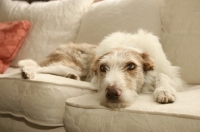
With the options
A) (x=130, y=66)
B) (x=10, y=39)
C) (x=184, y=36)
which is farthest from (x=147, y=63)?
(x=10, y=39)

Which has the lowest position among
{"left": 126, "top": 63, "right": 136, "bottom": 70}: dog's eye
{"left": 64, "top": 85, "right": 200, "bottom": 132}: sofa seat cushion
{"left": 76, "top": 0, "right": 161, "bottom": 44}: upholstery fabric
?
{"left": 64, "top": 85, "right": 200, "bottom": 132}: sofa seat cushion

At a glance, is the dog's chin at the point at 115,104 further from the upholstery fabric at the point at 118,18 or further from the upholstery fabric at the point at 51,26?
the upholstery fabric at the point at 51,26

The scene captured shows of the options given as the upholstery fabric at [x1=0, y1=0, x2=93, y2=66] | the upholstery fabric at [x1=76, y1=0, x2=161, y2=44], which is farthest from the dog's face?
the upholstery fabric at [x1=0, y1=0, x2=93, y2=66]

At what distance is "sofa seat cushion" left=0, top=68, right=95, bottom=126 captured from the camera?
56.6 inches

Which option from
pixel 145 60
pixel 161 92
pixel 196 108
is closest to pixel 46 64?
pixel 145 60

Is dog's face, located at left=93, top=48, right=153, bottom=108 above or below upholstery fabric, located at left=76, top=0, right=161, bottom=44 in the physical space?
below

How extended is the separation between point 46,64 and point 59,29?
26.6 inches

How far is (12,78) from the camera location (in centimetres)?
166

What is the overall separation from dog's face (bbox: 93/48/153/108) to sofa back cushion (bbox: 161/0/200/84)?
465mm

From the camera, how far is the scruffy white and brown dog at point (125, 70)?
1.24 metres

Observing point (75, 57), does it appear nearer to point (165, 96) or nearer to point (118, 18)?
point (118, 18)

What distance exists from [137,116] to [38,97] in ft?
2.32

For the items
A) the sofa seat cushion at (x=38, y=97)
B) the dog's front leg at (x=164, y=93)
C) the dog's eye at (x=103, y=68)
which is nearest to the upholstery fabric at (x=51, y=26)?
the sofa seat cushion at (x=38, y=97)

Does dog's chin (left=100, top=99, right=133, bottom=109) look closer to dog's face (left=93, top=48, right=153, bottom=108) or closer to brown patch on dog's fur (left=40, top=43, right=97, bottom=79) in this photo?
dog's face (left=93, top=48, right=153, bottom=108)
